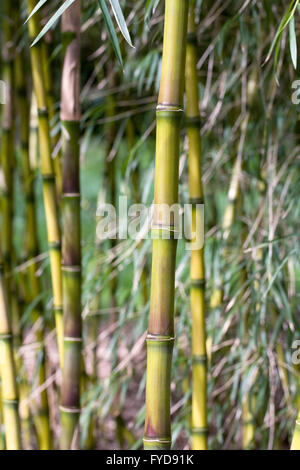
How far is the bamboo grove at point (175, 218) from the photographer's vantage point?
60 cm

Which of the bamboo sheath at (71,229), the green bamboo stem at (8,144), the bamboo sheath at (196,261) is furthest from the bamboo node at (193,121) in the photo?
the green bamboo stem at (8,144)

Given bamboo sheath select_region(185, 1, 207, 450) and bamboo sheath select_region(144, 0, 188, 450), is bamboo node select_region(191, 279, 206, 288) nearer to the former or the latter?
bamboo sheath select_region(185, 1, 207, 450)

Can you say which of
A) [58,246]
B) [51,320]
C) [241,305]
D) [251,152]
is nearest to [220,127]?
[251,152]

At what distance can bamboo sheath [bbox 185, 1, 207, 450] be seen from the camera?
77 centimetres

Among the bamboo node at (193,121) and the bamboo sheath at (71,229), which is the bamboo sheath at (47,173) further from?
the bamboo node at (193,121)

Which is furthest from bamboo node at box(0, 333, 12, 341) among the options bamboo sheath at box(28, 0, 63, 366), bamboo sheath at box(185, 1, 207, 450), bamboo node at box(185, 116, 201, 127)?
bamboo node at box(185, 116, 201, 127)

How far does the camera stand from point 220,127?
3.99 ft

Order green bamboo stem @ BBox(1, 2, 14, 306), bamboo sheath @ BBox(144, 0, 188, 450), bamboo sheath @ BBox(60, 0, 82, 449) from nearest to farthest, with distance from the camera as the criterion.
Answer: bamboo sheath @ BBox(144, 0, 188, 450) → bamboo sheath @ BBox(60, 0, 82, 449) → green bamboo stem @ BBox(1, 2, 14, 306)

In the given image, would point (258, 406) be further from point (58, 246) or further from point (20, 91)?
point (20, 91)

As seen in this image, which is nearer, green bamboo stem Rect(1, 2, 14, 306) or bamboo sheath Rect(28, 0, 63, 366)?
bamboo sheath Rect(28, 0, 63, 366)

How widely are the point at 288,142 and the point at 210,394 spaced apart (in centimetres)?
52

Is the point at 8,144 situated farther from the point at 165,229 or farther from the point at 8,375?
the point at 165,229

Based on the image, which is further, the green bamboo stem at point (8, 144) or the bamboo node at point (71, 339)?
the green bamboo stem at point (8, 144)

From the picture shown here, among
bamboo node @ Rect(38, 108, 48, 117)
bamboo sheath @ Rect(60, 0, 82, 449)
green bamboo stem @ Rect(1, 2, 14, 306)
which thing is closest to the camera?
bamboo sheath @ Rect(60, 0, 82, 449)
